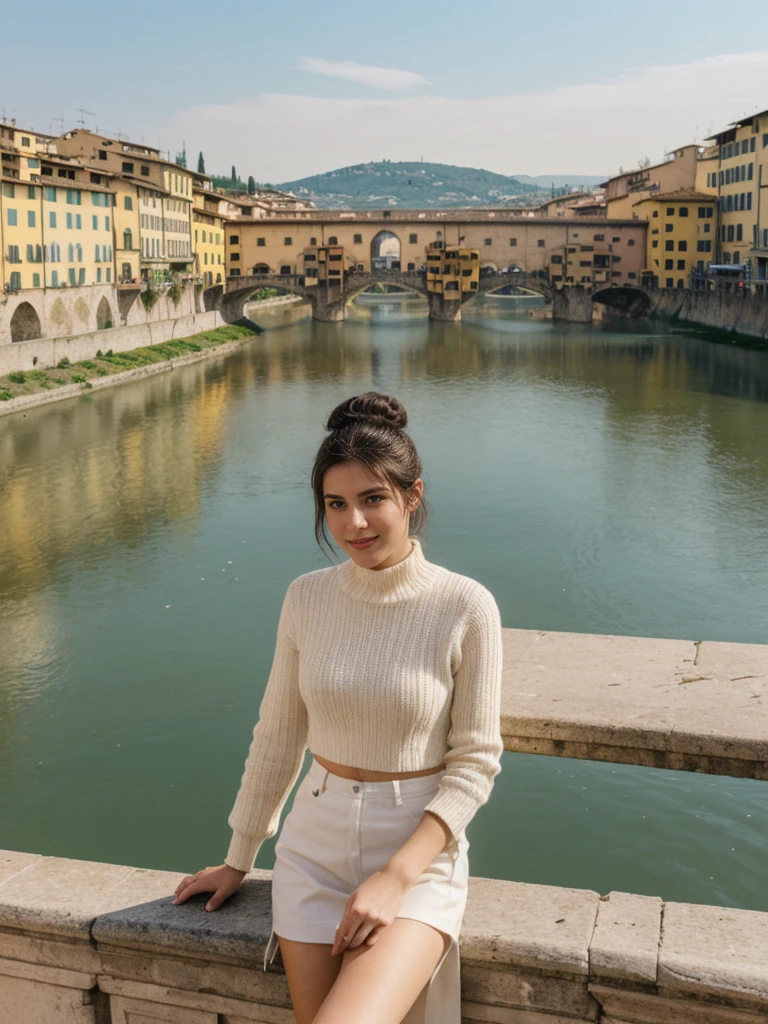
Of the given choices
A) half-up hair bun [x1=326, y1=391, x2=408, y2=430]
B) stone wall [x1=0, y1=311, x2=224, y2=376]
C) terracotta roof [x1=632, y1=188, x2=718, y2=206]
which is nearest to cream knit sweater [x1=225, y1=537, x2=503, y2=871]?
half-up hair bun [x1=326, y1=391, x2=408, y2=430]

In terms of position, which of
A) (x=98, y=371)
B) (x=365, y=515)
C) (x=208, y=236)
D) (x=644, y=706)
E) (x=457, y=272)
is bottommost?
(x=98, y=371)

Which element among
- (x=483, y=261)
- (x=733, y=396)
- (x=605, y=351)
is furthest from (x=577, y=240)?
(x=733, y=396)

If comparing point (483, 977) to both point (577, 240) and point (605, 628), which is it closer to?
point (605, 628)

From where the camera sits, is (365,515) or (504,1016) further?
(365,515)

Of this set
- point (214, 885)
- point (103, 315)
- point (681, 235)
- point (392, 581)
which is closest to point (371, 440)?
point (392, 581)

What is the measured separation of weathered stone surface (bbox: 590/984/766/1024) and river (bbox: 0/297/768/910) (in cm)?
454

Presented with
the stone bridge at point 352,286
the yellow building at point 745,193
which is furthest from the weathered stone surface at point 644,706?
the stone bridge at point 352,286

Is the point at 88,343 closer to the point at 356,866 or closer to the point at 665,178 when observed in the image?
the point at 356,866

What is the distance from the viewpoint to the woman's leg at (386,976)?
1697 millimetres

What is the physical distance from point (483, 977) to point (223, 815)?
17.7 feet

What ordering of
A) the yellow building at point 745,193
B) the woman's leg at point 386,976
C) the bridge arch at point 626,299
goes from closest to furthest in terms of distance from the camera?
1. the woman's leg at point 386,976
2. the yellow building at point 745,193
3. the bridge arch at point 626,299

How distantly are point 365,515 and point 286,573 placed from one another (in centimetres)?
990

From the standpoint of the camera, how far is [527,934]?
1884 mm

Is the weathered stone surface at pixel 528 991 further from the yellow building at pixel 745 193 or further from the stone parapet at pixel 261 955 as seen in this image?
the yellow building at pixel 745 193
